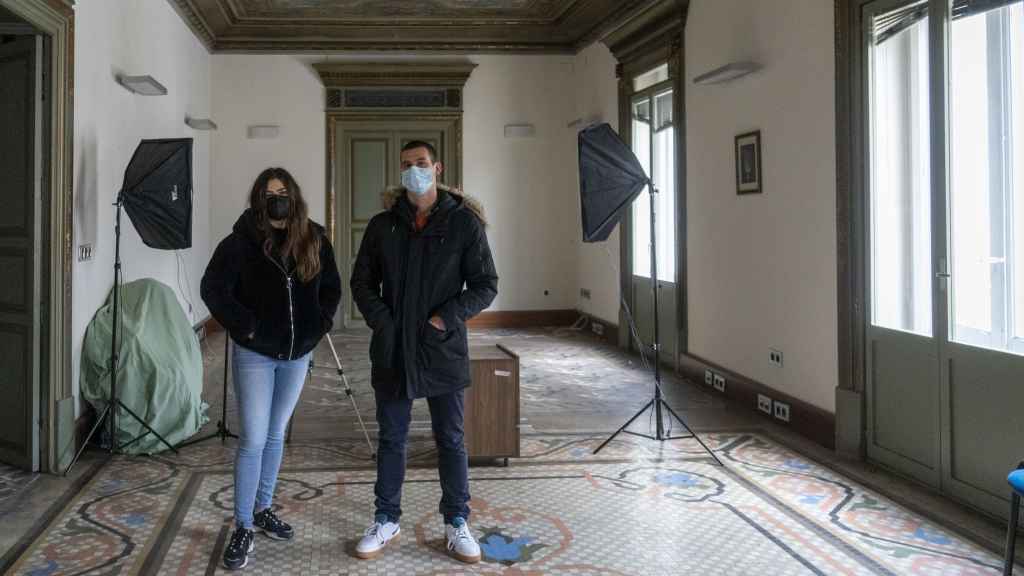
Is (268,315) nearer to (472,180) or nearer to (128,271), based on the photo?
(128,271)

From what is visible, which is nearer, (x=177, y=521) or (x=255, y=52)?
(x=177, y=521)

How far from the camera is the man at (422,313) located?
296 centimetres

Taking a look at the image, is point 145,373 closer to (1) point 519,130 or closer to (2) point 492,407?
(2) point 492,407

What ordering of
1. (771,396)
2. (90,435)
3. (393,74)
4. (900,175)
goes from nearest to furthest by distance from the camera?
(900,175) → (90,435) → (771,396) → (393,74)

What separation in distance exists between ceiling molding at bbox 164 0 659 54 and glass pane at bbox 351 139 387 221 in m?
1.20

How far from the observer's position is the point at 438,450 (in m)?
3.08

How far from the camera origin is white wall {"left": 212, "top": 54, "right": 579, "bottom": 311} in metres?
9.82

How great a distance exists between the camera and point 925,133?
12.9 feet

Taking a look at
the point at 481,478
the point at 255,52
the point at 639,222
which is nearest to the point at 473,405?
the point at 481,478

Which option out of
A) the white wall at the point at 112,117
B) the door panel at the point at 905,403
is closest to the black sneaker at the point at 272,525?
the white wall at the point at 112,117

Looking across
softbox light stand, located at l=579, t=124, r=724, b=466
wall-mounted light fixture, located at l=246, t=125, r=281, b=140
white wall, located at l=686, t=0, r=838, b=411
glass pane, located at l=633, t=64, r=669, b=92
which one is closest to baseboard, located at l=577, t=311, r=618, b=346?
white wall, located at l=686, t=0, r=838, b=411

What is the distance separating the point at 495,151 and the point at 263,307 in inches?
296

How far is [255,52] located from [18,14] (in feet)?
20.7

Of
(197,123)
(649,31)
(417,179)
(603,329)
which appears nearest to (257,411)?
(417,179)
